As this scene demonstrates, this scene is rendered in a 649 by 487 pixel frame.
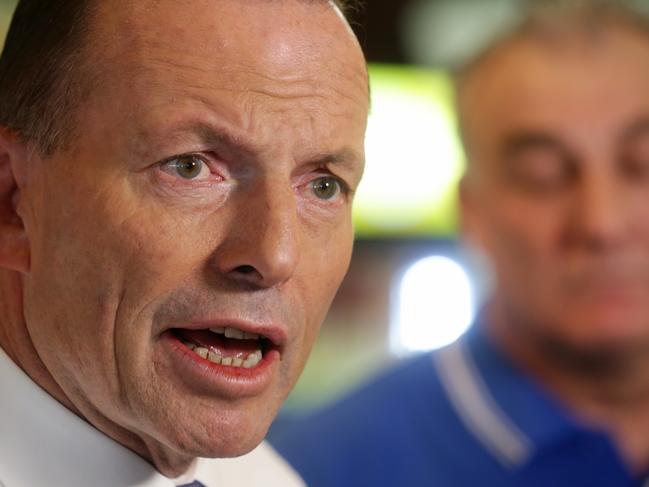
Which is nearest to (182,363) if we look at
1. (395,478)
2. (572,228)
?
(395,478)

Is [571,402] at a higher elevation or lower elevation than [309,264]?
lower

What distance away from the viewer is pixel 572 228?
189 cm

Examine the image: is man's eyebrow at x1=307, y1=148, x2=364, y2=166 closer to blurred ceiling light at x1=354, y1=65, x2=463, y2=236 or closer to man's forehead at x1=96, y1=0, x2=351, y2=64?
man's forehead at x1=96, y1=0, x2=351, y2=64

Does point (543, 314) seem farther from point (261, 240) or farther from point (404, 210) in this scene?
point (404, 210)

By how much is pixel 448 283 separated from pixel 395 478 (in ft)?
7.67

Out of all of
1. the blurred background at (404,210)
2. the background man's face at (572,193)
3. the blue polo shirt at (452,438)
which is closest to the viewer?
the blue polo shirt at (452,438)

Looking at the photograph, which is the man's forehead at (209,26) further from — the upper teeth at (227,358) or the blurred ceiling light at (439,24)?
the blurred ceiling light at (439,24)

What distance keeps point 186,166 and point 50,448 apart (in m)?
0.23

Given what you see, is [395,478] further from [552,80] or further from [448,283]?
[448,283]

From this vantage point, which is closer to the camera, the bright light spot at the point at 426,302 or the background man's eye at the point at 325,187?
the background man's eye at the point at 325,187

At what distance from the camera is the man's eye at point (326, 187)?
0.91m

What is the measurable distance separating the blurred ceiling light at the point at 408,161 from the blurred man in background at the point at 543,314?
1860 millimetres

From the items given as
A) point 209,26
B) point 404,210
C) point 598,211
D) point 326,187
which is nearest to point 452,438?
point 598,211

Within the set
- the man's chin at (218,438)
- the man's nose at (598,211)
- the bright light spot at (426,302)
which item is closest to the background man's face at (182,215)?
the man's chin at (218,438)
